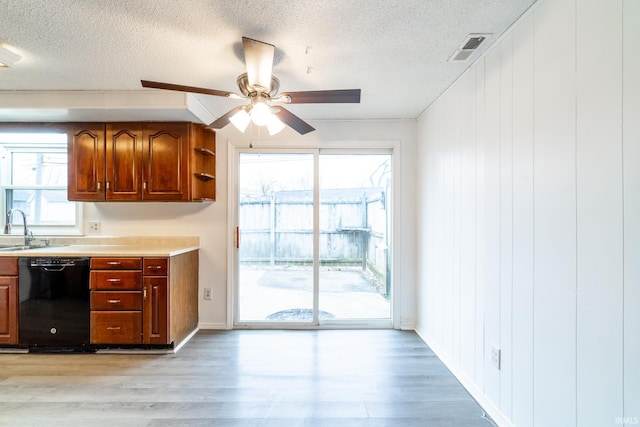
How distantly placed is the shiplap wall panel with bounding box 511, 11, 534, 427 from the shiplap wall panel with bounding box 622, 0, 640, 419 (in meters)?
0.45

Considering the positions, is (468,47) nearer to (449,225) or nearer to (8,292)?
(449,225)

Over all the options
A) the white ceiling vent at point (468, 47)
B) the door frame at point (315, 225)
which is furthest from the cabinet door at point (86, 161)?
the white ceiling vent at point (468, 47)

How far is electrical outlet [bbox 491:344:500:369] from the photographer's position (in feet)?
5.72

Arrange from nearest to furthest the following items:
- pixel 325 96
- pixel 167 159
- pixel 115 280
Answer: pixel 325 96, pixel 115 280, pixel 167 159

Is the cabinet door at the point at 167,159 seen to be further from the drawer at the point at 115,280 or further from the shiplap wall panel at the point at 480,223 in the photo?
the shiplap wall panel at the point at 480,223

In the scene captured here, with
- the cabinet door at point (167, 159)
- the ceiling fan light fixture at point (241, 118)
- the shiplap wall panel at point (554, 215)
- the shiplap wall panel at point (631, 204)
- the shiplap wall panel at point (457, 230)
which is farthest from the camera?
the cabinet door at point (167, 159)

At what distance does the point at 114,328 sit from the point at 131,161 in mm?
1564

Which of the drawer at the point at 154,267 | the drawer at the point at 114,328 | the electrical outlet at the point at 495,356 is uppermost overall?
the drawer at the point at 154,267

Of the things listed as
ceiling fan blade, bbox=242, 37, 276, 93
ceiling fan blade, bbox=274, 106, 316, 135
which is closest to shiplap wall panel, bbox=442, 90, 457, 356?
ceiling fan blade, bbox=274, 106, 316, 135

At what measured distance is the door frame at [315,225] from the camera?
320 centimetres

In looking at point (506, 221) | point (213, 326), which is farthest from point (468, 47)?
point (213, 326)

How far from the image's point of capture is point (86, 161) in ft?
9.40

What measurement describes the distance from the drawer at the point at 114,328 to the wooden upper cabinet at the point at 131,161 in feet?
3.59

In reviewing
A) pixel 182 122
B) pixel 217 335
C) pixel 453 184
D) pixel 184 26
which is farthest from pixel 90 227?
pixel 453 184
